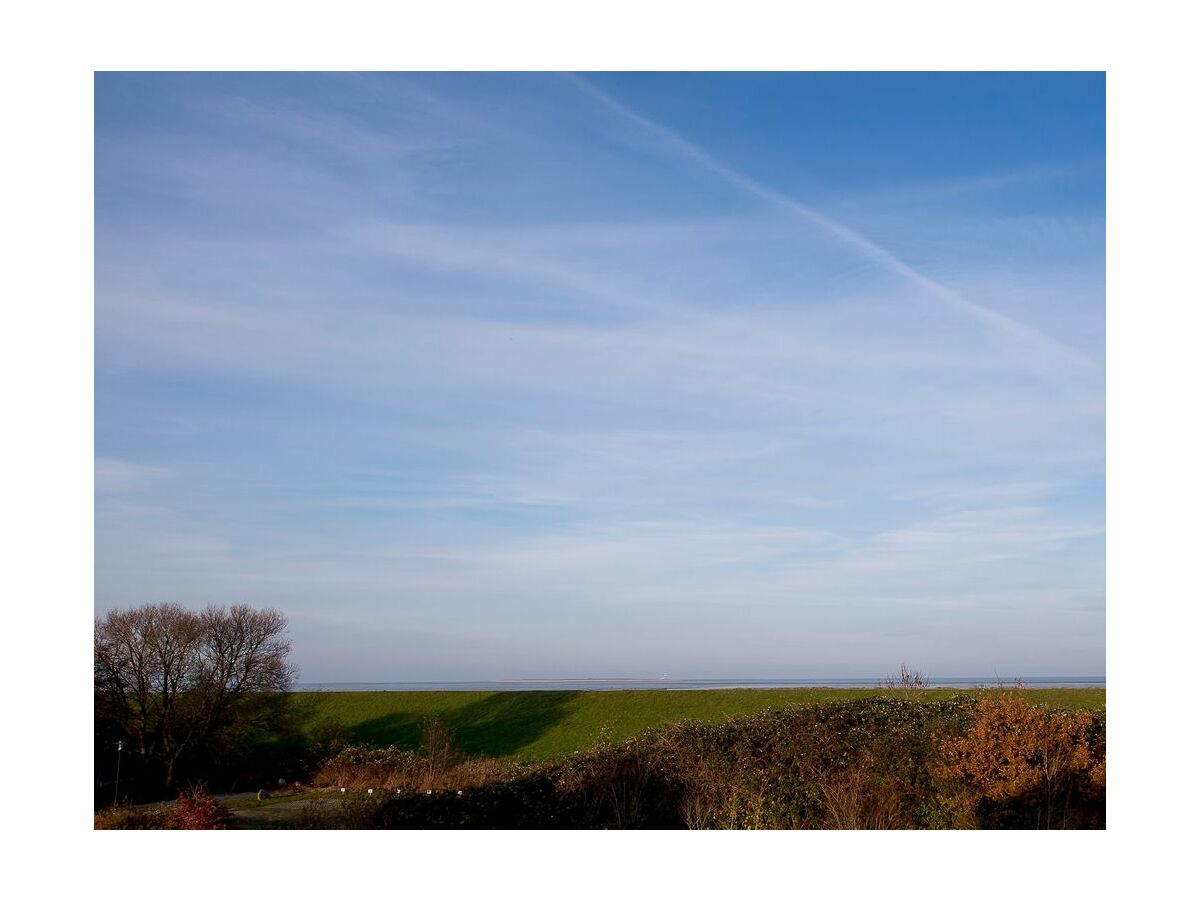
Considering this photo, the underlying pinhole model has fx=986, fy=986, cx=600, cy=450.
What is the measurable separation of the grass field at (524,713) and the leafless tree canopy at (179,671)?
3.79m

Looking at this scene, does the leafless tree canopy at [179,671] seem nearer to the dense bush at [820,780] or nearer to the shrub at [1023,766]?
the dense bush at [820,780]

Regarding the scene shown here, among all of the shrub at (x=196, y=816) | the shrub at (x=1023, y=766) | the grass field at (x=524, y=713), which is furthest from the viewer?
the grass field at (x=524, y=713)

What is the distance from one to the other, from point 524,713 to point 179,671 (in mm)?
9410

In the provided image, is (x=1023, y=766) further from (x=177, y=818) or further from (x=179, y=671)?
(x=179, y=671)

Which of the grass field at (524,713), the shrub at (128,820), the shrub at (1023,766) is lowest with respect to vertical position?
the grass field at (524,713)

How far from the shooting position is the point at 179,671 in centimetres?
1589

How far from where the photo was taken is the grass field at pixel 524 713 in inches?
829

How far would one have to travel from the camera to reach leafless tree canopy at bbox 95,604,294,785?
15.3 meters

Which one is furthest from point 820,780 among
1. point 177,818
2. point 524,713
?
point 524,713

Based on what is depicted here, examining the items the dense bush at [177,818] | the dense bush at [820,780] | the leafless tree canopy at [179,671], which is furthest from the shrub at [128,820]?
the leafless tree canopy at [179,671]
